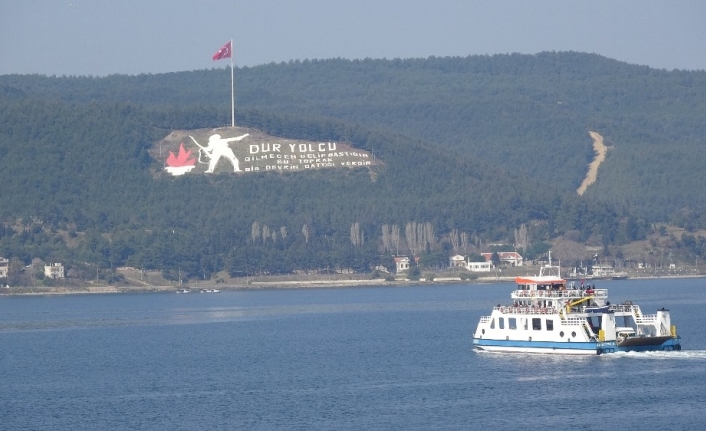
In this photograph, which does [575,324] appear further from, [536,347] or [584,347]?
[536,347]

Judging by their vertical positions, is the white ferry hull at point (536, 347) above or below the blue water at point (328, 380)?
above

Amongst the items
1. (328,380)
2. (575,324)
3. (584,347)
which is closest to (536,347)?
(575,324)

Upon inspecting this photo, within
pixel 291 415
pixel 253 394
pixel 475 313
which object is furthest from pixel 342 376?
pixel 475 313

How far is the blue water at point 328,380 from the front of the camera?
2662 inches

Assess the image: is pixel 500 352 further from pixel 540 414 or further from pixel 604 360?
pixel 540 414

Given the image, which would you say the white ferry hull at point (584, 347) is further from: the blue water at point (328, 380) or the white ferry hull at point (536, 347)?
the blue water at point (328, 380)

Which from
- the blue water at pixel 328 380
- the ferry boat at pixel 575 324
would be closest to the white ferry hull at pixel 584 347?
the ferry boat at pixel 575 324

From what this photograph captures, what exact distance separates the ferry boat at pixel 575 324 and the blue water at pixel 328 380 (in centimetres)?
97

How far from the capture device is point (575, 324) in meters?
85.0

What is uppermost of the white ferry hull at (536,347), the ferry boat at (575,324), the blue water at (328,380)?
the ferry boat at (575,324)

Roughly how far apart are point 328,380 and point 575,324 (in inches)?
626

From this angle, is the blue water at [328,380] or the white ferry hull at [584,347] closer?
the blue water at [328,380]

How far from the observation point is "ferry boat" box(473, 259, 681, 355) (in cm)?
8425

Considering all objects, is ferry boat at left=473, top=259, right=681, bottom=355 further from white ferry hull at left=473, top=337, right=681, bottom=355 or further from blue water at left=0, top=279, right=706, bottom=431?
blue water at left=0, top=279, right=706, bottom=431
